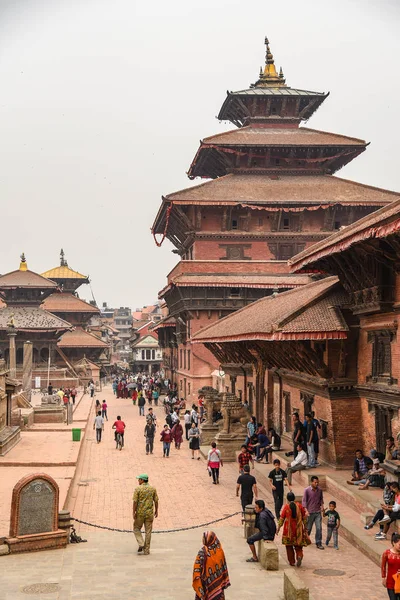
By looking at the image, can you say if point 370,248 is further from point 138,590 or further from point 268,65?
point 268,65

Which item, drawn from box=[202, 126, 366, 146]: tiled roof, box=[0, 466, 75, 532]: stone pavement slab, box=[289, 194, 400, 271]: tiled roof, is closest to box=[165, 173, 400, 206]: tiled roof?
box=[202, 126, 366, 146]: tiled roof

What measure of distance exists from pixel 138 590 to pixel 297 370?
12.0 meters

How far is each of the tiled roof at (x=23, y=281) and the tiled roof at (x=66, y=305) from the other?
10.8m

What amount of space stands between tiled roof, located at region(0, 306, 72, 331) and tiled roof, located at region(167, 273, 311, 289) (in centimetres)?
2606

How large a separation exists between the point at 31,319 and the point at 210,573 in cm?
6180

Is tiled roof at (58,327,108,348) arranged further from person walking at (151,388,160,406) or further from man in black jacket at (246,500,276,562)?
man in black jacket at (246,500,276,562)

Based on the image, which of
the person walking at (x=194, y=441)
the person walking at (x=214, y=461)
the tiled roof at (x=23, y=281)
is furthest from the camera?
the tiled roof at (x=23, y=281)

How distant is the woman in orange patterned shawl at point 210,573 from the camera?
9266mm

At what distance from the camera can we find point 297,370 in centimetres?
2250

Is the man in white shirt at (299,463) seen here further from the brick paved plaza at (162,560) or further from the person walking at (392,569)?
the person walking at (392,569)

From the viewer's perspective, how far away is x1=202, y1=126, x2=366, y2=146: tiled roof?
4734 cm

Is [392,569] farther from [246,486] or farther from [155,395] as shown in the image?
[155,395]

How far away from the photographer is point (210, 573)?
9.32 m

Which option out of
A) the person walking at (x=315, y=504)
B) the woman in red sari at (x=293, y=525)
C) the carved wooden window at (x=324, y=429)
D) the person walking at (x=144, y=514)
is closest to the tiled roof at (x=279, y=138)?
the carved wooden window at (x=324, y=429)
